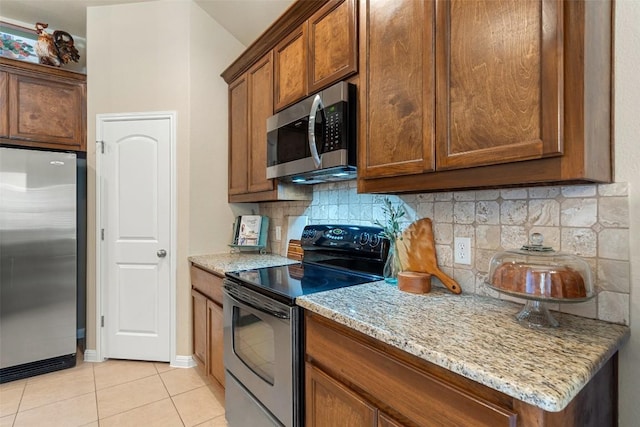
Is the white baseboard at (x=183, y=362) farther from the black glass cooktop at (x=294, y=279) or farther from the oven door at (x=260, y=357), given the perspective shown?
the black glass cooktop at (x=294, y=279)

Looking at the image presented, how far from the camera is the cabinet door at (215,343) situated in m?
2.04

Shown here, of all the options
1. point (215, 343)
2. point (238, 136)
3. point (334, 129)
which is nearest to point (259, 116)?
point (238, 136)

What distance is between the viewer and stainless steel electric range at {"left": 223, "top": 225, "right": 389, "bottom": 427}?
4.28 ft

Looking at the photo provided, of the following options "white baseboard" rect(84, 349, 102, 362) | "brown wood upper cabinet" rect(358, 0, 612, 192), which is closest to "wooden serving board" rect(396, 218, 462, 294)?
"brown wood upper cabinet" rect(358, 0, 612, 192)

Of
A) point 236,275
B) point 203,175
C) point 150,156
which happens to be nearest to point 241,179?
point 203,175

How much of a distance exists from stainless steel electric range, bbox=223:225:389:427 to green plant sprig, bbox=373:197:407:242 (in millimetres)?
67

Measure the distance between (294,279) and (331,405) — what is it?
2.11 feet

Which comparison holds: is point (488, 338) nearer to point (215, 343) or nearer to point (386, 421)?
point (386, 421)

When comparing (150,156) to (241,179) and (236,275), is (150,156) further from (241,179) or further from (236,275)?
(236,275)

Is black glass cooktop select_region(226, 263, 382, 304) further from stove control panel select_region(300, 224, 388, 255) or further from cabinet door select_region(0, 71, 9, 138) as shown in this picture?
cabinet door select_region(0, 71, 9, 138)

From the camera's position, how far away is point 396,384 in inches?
36.3

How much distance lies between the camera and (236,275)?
69.6 inches

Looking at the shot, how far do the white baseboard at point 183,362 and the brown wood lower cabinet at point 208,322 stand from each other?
76 mm

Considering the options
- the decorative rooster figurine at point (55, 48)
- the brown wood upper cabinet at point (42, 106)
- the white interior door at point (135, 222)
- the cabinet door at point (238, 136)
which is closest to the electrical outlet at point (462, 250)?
the cabinet door at point (238, 136)
